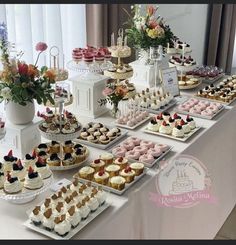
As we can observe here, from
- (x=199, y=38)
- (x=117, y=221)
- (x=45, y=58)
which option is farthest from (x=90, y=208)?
(x=199, y=38)

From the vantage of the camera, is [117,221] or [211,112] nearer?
[117,221]

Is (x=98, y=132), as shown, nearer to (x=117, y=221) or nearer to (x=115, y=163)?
(x=115, y=163)

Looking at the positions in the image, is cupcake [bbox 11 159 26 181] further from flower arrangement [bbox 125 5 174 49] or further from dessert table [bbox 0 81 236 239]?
flower arrangement [bbox 125 5 174 49]

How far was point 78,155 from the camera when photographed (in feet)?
5.98

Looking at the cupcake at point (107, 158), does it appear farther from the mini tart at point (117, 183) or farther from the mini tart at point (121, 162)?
the mini tart at point (117, 183)

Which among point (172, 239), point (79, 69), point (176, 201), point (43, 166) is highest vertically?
point (79, 69)

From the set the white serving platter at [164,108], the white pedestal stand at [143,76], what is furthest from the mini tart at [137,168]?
the white pedestal stand at [143,76]

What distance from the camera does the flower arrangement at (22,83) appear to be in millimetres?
1801

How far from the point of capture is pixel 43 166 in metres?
1.62

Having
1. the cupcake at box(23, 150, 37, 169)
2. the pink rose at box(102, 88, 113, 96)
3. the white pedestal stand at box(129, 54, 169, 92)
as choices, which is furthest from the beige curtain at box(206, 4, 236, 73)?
the cupcake at box(23, 150, 37, 169)

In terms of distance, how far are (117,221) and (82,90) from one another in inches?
36.3

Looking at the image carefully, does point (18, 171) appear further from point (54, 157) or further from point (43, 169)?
point (54, 157)

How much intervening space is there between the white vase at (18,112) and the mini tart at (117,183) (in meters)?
0.48

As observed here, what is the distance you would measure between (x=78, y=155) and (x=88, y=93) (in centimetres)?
55
